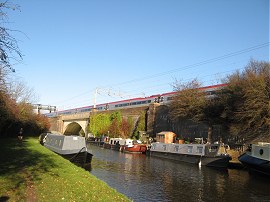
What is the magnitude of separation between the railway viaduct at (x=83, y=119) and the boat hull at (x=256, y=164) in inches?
1080

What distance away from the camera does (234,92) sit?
33.9 metres

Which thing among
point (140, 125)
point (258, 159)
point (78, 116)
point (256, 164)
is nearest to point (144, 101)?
point (140, 125)

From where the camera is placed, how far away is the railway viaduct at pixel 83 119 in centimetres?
5319

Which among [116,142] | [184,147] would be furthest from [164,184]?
[116,142]

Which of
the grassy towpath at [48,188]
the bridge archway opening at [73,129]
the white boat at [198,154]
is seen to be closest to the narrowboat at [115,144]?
the white boat at [198,154]

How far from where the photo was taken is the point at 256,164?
24016 millimetres

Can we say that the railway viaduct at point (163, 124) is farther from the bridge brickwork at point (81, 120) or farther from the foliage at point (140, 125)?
the foliage at point (140, 125)

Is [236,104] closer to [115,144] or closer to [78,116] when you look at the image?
[115,144]

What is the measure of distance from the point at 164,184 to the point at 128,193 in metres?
3.82

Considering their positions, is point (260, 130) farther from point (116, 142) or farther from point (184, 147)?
point (116, 142)

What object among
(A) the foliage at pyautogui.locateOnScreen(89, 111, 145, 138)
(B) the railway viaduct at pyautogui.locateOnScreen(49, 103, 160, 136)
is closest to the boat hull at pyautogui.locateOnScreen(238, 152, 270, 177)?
(B) the railway viaduct at pyautogui.locateOnScreen(49, 103, 160, 136)

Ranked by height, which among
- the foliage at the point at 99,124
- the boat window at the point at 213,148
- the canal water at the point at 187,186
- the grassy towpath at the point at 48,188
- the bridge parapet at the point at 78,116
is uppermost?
the bridge parapet at the point at 78,116

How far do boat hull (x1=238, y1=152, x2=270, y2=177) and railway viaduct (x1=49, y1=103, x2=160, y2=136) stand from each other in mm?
27425

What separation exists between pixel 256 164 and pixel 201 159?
6.83 m
